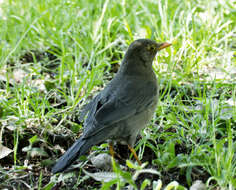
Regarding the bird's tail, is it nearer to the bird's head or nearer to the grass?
the grass

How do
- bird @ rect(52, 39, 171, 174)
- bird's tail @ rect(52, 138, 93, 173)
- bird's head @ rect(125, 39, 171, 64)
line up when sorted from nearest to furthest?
bird's tail @ rect(52, 138, 93, 173) < bird @ rect(52, 39, 171, 174) < bird's head @ rect(125, 39, 171, 64)

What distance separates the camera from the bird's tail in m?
3.08

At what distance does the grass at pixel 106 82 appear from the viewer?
315cm

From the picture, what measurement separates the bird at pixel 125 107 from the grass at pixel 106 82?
19 cm

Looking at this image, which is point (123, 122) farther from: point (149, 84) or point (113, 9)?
point (113, 9)

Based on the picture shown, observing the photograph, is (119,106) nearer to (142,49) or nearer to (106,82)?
(142,49)

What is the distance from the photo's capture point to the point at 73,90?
429 cm

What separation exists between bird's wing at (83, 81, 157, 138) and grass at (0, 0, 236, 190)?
325 mm

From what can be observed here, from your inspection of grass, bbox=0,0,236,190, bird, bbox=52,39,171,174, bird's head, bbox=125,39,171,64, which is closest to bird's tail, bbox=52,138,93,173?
bird, bbox=52,39,171,174

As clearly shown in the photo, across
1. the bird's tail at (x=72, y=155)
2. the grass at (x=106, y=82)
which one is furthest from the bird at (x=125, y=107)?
the grass at (x=106, y=82)

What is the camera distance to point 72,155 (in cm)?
313

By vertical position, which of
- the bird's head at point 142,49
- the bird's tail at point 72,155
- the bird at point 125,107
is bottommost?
the bird's tail at point 72,155

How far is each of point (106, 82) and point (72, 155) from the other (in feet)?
5.77

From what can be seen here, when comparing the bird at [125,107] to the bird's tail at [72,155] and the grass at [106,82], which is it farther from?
the grass at [106,82]
